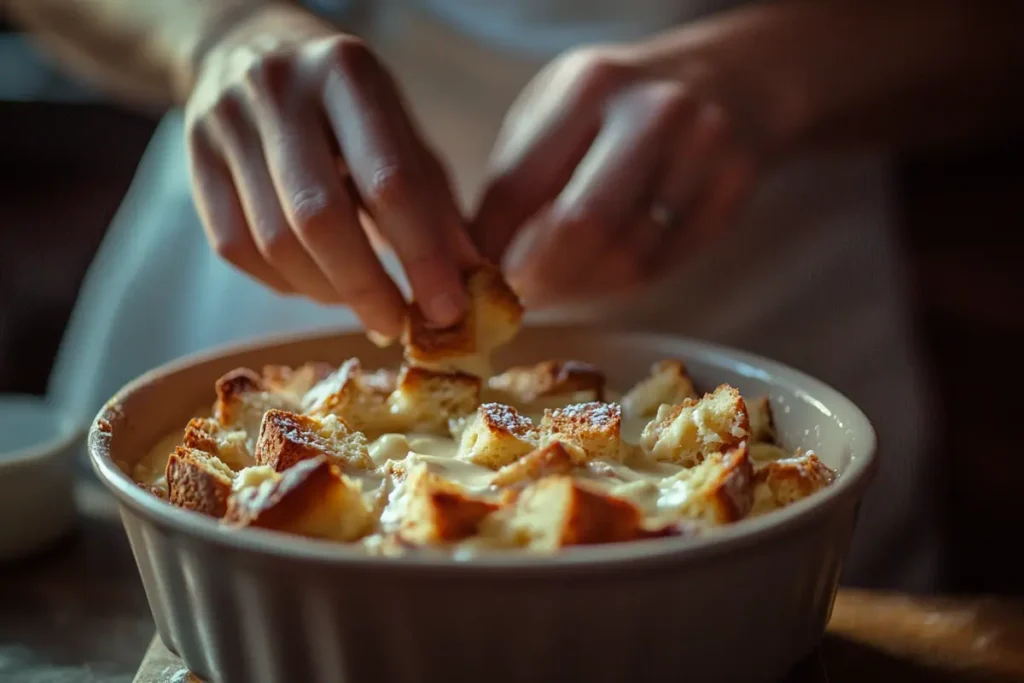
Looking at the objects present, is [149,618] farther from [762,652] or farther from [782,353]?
[782,353]

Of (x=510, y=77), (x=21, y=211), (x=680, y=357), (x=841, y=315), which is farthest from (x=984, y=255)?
(x=21, y=211)

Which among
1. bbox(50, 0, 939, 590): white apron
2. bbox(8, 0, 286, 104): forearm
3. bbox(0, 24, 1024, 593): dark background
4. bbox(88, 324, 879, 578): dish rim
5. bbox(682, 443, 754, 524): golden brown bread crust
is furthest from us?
bbox(0, 24, 1024, 593): dark background

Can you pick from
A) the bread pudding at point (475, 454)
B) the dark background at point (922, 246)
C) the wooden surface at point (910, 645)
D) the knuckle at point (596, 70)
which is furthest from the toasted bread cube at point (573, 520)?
the dark background at point (922, 246)

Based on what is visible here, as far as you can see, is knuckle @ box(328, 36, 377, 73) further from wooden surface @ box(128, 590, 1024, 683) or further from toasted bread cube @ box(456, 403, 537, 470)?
wooden surface @ box(128, 590, 1024, 683)

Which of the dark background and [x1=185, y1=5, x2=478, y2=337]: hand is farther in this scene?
the dark background

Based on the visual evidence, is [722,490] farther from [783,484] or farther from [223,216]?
[223,216]

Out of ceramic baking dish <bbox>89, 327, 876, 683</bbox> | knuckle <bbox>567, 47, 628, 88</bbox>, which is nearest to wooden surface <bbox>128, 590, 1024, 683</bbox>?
ceramic baking dish <bbox>89, 327, 876, 683</bbox>

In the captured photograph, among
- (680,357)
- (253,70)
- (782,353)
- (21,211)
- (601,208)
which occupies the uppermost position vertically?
(253,70)
